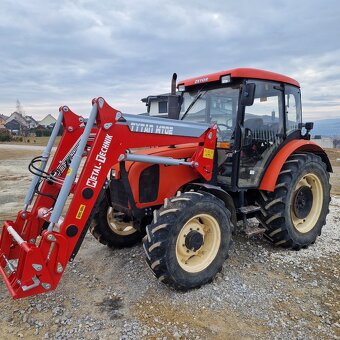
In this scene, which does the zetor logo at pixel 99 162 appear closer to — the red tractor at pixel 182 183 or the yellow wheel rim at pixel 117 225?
the red tractor at pixel 182 183

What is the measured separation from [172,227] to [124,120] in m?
1.20

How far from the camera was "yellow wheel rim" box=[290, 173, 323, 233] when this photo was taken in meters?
4.97

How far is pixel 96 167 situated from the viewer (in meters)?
3.37

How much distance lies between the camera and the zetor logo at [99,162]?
11.0ft

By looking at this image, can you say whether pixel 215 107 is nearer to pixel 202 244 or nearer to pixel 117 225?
pixel 202 244

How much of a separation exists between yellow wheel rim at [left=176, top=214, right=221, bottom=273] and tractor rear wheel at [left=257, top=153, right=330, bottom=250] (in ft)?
3.73

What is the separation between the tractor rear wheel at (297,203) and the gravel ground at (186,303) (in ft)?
1.02

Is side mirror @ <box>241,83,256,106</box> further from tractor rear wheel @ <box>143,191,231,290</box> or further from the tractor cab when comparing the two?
tractor rear wheel @ <box>143,191,231,290</box>

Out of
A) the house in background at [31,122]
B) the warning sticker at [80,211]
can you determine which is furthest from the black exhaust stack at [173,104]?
the house in background at [31,122]

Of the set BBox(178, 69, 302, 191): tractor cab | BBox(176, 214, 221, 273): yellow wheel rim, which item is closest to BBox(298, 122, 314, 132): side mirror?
BBox(178, 69, 302, 191): tractor cab

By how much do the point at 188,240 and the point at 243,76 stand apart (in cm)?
219

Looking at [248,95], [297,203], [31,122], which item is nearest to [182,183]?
[248,95]

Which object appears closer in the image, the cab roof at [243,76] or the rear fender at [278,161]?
the cab roof at [243,76]

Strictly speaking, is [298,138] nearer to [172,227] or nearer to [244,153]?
[244,153]
